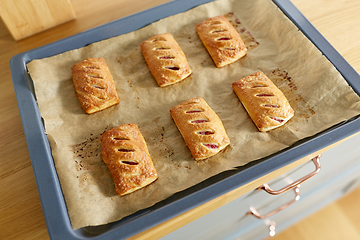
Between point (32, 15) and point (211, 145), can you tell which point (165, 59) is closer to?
point (211, 145)

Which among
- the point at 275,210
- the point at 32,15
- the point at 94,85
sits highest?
the point at 32,15

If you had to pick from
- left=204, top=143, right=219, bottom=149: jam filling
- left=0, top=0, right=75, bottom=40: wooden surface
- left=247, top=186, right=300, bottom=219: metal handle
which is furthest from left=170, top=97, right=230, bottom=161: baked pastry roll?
left=0, top=0, right=75, bottom=40: wooden surface

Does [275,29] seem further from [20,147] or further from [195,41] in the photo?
[20,147]

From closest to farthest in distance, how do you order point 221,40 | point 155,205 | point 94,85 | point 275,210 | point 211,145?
point 155,205 < point 211,145 < point 94,85 < point 221,40 < point 275,210

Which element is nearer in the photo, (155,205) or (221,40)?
(155,205)

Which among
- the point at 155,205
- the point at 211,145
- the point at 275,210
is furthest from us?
the point at 275,210

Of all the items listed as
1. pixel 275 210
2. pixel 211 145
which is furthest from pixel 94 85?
pixel 275 210
